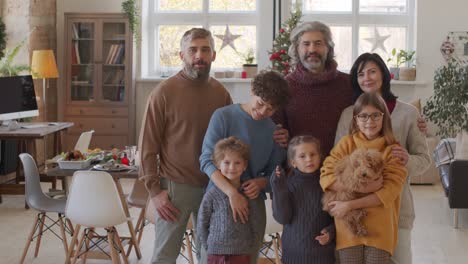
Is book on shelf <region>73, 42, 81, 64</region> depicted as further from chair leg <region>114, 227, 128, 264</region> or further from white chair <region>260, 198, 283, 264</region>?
white chair <region>260, 198, 283, 264</region>

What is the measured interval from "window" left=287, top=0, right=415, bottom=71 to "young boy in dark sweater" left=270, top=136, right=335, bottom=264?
6.81 meters

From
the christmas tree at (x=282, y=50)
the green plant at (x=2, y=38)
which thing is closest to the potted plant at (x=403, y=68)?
the christmas tree at (x=282, y=50)

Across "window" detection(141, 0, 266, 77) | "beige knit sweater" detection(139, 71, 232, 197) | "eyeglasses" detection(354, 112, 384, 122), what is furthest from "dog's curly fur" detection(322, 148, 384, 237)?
"window" detection(141, 0, 266, 77)

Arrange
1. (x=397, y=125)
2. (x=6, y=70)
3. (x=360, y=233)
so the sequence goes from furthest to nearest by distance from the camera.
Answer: (x=6, y=70) < (x=397, y=125) < (x=360, y=233)

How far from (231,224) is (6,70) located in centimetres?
589

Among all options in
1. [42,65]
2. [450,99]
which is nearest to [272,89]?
[450,99]

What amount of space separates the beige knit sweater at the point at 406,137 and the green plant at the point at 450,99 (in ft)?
17.0

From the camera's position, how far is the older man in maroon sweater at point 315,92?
10.4 ft

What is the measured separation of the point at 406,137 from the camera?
310 centimetres

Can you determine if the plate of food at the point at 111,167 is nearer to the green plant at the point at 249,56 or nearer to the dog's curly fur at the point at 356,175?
the dog's curly fur at the point at 356,175

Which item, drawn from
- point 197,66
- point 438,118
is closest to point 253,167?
point 197,66

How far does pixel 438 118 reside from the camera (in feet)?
27.4

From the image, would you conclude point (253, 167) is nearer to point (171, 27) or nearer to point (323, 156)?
point (323, 156)

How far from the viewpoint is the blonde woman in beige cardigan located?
3.03 metres
